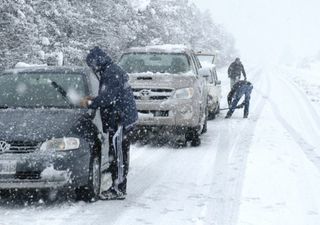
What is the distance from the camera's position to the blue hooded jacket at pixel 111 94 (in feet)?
22.9

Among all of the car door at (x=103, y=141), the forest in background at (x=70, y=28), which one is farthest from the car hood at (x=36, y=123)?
the forest in background at (x=70, y=28)

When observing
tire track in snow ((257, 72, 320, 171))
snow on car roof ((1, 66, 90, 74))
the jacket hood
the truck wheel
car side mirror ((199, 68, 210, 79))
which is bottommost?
the truck wheel

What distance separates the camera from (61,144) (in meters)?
6.54

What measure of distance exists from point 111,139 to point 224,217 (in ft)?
5.37

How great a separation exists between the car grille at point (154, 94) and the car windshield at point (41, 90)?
11.5 feet

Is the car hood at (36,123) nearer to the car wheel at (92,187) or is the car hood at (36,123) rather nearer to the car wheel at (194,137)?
the car wheel at (92,187)

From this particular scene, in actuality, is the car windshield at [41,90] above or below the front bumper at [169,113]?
above

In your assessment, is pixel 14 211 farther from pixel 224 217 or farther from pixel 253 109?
pixel 253 109

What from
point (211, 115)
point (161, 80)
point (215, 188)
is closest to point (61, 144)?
point (215, 188)

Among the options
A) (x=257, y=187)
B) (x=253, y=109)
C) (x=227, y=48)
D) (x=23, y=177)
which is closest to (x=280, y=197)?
(x=257, y=187)

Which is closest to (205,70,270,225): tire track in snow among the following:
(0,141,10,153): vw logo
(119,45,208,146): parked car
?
(119,45,208,146): parked car

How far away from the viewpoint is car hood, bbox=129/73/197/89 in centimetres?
1127

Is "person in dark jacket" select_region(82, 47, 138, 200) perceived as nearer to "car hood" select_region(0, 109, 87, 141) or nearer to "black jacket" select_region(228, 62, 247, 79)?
"car hood" select_region(0, 109, 87, 141)

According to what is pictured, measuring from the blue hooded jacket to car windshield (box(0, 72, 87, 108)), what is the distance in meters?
0.52
